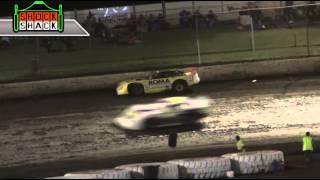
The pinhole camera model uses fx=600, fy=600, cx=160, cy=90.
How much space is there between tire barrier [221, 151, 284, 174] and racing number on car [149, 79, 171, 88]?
11422mm

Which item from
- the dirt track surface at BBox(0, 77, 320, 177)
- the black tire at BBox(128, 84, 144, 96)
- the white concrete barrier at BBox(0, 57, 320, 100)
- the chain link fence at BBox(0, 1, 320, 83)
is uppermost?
the chain link fence at BBox(0, 1, 320, 83)

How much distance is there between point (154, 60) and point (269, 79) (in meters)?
6.65

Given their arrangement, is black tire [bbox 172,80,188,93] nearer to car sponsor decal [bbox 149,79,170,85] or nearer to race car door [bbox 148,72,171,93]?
race car door [bbox 148,72,171,93]

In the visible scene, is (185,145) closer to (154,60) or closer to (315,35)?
(154,60)

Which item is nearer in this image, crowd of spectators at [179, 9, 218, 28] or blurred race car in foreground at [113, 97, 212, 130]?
blurred race car in foreground at [113, 97, 212, 130]

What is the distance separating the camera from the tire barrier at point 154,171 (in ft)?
51.5

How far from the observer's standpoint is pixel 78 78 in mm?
29922

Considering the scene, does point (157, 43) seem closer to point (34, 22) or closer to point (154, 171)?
point (34, 22)

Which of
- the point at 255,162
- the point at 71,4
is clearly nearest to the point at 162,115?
the point at 255,162

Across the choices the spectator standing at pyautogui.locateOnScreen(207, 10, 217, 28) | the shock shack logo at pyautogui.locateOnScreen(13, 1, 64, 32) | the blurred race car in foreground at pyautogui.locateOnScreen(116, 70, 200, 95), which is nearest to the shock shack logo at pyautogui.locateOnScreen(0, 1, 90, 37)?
the shock shack logo at pyautogui.locateOnScreen(13, 1, 64, 32)

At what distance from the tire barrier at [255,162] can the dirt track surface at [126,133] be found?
6304 millimetres

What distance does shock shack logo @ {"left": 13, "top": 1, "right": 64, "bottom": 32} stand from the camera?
25098 mm

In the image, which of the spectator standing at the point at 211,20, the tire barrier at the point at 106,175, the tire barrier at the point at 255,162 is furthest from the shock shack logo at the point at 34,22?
the spectator standing at the point at 211,20

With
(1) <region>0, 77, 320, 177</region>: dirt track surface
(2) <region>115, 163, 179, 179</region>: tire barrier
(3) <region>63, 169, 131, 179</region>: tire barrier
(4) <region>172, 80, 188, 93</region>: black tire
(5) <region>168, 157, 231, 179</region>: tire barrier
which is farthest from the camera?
(4) <region>172, 80, 188, 93</region>: black tire
